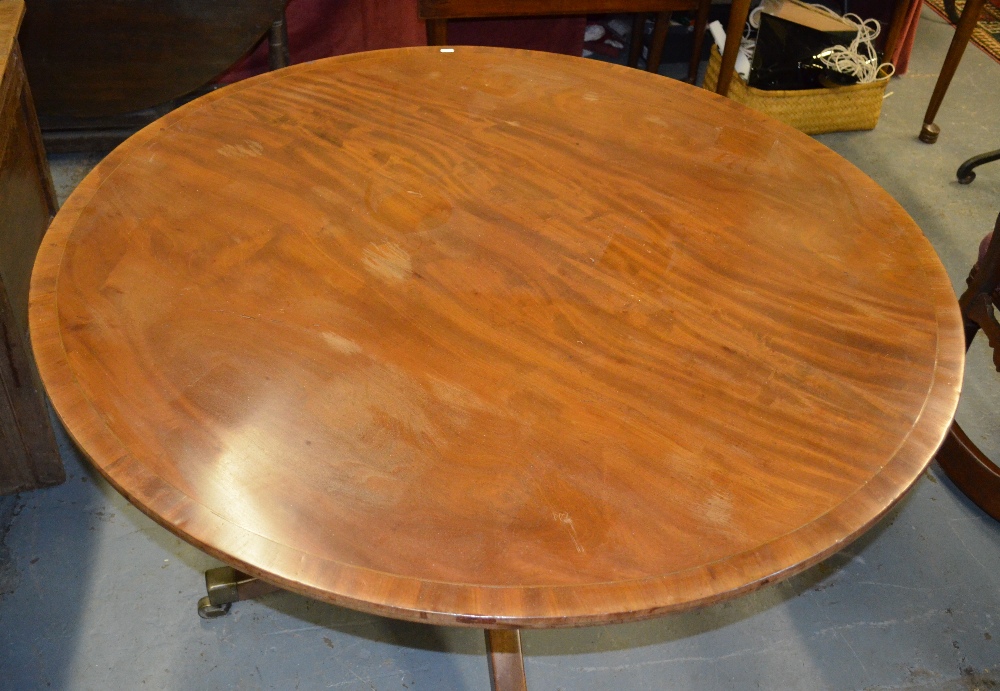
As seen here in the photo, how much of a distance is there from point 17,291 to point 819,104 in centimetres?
212

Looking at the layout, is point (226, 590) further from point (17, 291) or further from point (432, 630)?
point (17, 291)

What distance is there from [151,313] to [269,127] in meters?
0.42

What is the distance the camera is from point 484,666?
4.53ft

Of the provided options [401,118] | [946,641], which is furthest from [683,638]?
[401,118]

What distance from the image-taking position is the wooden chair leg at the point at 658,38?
259 cm

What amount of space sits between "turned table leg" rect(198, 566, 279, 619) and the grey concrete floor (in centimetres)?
3

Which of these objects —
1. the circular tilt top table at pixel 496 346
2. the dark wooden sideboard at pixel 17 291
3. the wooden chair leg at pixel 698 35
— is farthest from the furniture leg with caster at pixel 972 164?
the dark wooden sideboard at pixel 17 291

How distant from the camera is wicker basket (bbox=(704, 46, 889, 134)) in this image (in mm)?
2518

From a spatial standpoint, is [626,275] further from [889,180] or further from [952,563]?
[889,180]

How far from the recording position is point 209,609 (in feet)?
4.60

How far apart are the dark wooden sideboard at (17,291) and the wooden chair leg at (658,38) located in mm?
1710

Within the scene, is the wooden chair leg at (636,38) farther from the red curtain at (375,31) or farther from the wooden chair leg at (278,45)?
the wooden chair leg at (278,45)

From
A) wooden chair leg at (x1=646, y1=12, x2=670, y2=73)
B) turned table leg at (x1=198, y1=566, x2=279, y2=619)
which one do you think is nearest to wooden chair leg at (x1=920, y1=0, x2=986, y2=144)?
wooden chair leg at (x1=646, y1=12, x2=670, y2=73)

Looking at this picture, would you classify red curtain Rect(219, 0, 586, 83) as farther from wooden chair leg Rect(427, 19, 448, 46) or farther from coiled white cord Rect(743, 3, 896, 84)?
coiled white cord Rect(743, 3, 896, 84)
